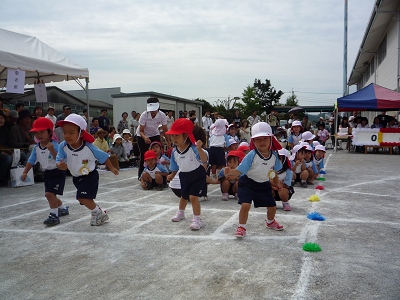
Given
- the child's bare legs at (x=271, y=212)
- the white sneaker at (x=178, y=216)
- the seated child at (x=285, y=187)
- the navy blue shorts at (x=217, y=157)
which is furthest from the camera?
the navy blue shorts at (x=217, y=157)

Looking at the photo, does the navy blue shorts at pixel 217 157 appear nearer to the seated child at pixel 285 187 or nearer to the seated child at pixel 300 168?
the seated child at pixel 300 168

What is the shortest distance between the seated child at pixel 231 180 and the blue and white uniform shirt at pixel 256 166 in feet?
7.01

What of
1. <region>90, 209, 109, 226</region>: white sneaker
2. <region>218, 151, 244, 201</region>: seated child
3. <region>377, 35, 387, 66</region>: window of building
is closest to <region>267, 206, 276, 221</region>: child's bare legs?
<region>218, 151, 244, 201</region>: seated child

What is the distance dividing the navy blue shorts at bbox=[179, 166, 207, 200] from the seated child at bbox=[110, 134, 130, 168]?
808 cm

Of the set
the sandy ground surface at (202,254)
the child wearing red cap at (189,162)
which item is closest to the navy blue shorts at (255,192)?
the sandy ground surface at (202,254)

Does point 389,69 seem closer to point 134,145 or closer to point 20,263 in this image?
point 134,145

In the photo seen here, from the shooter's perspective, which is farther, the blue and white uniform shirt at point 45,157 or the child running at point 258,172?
the blue and white uniform shirt at point 45,157

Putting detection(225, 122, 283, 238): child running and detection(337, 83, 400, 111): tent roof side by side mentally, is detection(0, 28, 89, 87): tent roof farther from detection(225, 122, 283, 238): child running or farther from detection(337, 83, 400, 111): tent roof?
detection(337, 83, 400, 111): tent roof

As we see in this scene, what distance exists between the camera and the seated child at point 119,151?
13.2 metres

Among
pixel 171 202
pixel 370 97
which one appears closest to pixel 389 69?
pixel 370 97

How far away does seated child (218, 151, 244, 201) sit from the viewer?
23.2 feet

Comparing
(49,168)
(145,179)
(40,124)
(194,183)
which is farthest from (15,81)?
(194,183)

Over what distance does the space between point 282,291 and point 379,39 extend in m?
26.0

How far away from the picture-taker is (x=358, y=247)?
13.9 feet
